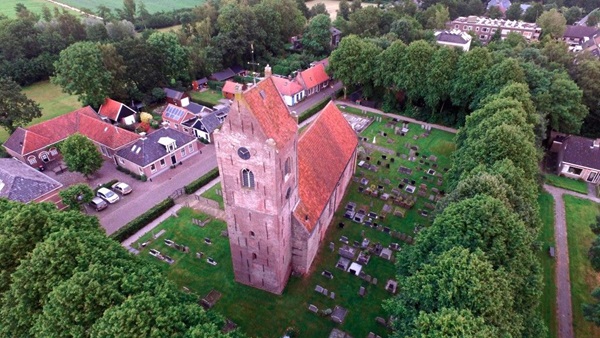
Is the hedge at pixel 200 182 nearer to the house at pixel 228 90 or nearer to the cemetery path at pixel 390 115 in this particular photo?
the house at pixel 228 90

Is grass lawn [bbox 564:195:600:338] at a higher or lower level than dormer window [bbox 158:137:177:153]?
lower

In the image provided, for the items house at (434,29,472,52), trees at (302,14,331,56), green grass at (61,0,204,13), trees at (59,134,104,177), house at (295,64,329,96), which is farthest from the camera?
green grass at (61,0,204,13)

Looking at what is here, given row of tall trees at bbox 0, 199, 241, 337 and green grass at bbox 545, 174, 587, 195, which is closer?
row of tall trees at bbox 0, 199, 241, 337

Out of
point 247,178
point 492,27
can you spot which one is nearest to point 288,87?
point 247,178

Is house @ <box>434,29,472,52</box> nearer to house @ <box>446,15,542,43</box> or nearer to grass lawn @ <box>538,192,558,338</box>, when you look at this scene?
house @ <box>446,15,542,43</box>

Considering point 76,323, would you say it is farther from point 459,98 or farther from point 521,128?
point 459,98

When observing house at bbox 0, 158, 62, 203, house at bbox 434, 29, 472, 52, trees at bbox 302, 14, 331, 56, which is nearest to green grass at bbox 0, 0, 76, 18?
trees at bbox 302, 14, 331, 56

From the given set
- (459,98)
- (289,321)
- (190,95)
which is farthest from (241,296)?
(190,95)

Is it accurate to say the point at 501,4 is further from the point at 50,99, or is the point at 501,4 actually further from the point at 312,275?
the point at 50,99
